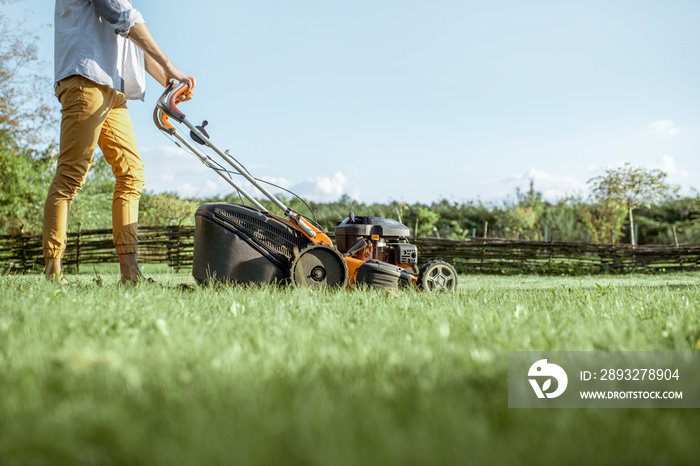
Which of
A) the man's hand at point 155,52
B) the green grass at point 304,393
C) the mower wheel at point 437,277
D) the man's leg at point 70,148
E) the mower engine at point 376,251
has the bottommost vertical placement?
the green grass at point 304,393

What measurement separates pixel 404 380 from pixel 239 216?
2.37 m

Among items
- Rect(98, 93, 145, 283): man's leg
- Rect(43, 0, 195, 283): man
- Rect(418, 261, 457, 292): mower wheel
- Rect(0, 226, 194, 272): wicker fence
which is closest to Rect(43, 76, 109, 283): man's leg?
Rect(43, 0, 195, 283): man

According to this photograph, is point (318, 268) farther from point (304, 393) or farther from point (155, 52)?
point (304, 393)

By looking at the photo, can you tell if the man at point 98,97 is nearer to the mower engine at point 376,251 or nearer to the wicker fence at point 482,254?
the mower engine at point 376,251

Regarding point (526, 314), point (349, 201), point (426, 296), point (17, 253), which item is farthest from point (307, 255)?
point (349, 201)

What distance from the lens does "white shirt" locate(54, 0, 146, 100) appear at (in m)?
3.16

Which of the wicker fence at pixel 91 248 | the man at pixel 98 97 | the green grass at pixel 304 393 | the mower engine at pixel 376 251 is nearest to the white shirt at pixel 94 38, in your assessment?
the man at pixel 98 97

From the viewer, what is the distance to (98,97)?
10.6 feet

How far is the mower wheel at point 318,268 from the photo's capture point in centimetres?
342

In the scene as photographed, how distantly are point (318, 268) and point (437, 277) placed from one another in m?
0.88

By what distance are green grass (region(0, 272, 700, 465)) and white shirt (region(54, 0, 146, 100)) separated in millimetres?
1622

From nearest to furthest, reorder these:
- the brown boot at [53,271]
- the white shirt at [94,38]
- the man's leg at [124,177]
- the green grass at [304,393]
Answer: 1. the green grass at [304,393]
2. the white shirt at [94,38]
3. the brown boot at [53,271]
4. the man's leg at [124,177]

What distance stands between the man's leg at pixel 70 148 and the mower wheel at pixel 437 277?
7.25ft

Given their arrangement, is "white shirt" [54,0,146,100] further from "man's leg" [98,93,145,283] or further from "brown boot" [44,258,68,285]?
"brown boot" [44,258,68,285]
